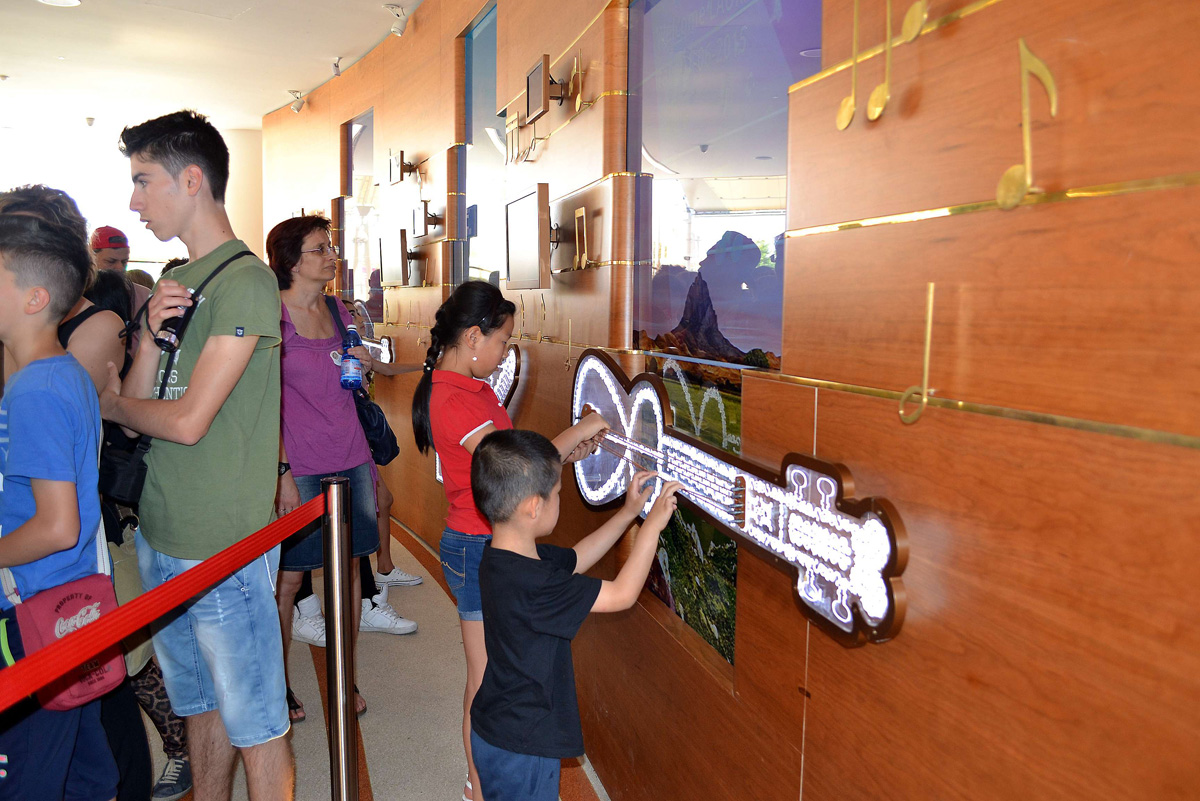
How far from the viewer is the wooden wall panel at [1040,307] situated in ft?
2.63

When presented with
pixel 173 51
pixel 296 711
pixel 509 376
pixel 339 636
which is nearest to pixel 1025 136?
pixel 339 636

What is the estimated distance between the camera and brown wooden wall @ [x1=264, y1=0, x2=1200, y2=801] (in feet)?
2.66

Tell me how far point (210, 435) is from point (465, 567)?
764mm

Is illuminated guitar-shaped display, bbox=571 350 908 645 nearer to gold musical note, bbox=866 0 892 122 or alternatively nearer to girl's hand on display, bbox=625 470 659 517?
girl's hand on display, bbox=625 470 659 517

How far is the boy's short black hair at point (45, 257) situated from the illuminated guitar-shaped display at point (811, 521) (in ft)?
4.18

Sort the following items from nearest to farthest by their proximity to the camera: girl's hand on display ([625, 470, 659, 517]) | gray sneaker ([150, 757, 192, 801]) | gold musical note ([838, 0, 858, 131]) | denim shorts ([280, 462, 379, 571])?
gold musical note ([838, 0, 858, 131]) < girl's hand on display ([625, 470, 659, 517]) < gray sneaker ([150, 757, 192, 801]) < denim shorts ([280, 462, 379, 571])

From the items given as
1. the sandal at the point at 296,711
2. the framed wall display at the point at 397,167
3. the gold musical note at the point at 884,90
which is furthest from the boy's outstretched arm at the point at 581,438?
the framed wall display at the point at 397,167

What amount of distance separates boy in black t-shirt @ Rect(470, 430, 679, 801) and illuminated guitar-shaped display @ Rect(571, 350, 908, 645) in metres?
0.12

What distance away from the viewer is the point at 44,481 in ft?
4.86

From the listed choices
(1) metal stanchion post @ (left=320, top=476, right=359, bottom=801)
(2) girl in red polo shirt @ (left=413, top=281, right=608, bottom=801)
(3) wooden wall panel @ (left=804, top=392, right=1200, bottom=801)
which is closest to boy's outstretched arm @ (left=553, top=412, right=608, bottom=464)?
(2) girl in red polo shirt @ (left=413, top=281, right=608, bottom=801)

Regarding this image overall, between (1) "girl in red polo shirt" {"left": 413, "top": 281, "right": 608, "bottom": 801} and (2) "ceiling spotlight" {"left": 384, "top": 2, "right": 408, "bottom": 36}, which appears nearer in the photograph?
(1) "girl in red polo shirt" {"left": 413, "top": 281, "right": 608, "bottom": 801}

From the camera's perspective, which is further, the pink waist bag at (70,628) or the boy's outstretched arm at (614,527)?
the boy's outstretched arm at (614,527)

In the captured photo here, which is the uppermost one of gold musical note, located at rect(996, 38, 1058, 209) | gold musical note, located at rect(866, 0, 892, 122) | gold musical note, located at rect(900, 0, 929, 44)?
gold musical note, located at rect(900, 0, 929, 44)

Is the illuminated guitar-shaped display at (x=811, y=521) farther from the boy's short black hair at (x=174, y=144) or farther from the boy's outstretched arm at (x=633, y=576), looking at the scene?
the boy's short black hair at (x=174, y=144)
